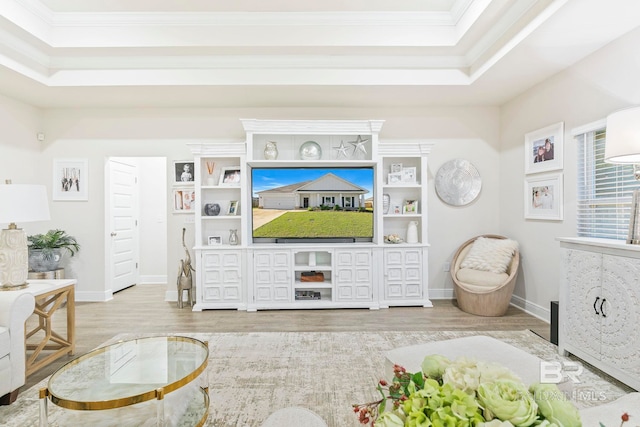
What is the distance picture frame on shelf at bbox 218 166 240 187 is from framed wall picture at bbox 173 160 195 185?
17.6 inches

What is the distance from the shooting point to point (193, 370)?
174 centimetres

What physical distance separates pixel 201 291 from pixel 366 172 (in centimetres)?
257

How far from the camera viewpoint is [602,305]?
7.73 feet

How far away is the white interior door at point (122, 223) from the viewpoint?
5.00m

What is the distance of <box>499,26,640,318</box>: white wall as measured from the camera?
9.25ft

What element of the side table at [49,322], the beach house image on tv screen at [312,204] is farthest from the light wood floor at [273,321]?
the beach house image on tv screen at [312,204]

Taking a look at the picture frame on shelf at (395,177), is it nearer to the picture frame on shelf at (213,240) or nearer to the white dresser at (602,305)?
the white dresser at (602,305)

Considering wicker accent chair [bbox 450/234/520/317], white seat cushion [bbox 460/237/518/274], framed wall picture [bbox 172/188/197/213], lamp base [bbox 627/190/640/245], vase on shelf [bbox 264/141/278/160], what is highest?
vase on shelf [bbox 264/141/278/160]

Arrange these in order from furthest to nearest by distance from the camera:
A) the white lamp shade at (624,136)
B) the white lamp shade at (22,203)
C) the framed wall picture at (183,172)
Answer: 1. the framed wall picture at (183,172)
2. the white lamp shade at (22,203)
3. the white lamp shade at (624,136)

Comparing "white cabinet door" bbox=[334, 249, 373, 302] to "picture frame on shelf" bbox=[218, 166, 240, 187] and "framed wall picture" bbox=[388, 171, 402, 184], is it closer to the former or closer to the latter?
"framed wall picture" bbox=[388, 171, 402, 184]

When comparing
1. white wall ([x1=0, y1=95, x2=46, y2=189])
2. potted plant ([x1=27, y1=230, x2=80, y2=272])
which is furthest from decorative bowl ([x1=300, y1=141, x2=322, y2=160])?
white wall ([x1=0, y1=95, x2=46, y2=189])

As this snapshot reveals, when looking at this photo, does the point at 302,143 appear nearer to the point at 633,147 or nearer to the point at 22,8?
the point at 22,8

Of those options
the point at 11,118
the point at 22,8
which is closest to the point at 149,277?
the point at 11,118

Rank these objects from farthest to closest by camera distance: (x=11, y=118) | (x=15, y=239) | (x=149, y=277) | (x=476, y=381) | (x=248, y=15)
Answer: (x=149, y=277)
(x=11, y=118)
(x=248, y=15)
(x=15, y=239)
(x=476, y=381)
